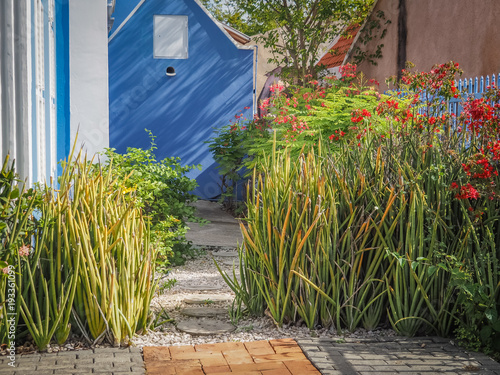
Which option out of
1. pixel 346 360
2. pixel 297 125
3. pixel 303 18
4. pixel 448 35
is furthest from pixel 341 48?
pixel 346 360

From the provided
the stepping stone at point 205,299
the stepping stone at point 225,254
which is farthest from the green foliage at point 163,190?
the stepping stone at point 205,299

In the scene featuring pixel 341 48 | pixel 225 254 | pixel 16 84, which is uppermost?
pixel 341 48

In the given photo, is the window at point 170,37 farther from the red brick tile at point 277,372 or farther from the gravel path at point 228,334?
the red brick tile at point 277,372

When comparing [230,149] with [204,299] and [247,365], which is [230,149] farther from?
[247,365]

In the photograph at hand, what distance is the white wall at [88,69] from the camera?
7574 mm

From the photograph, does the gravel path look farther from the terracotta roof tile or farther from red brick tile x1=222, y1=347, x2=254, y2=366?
the terracotta roof tile

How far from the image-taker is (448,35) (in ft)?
44.5

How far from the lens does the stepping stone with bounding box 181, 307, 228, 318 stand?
4.53 metres

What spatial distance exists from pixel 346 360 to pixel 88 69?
556 cm

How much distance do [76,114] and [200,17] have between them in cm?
579

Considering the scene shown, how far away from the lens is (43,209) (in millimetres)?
3619

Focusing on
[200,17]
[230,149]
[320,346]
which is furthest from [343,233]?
[200,17]

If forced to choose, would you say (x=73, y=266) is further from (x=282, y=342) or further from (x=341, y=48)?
(x=341, y=48)

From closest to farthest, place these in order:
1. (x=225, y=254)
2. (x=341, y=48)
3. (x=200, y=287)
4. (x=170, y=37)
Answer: (x=200, y=287)
(x=225, y=254)
(x=170, y=37)
(x=341, y=48)
